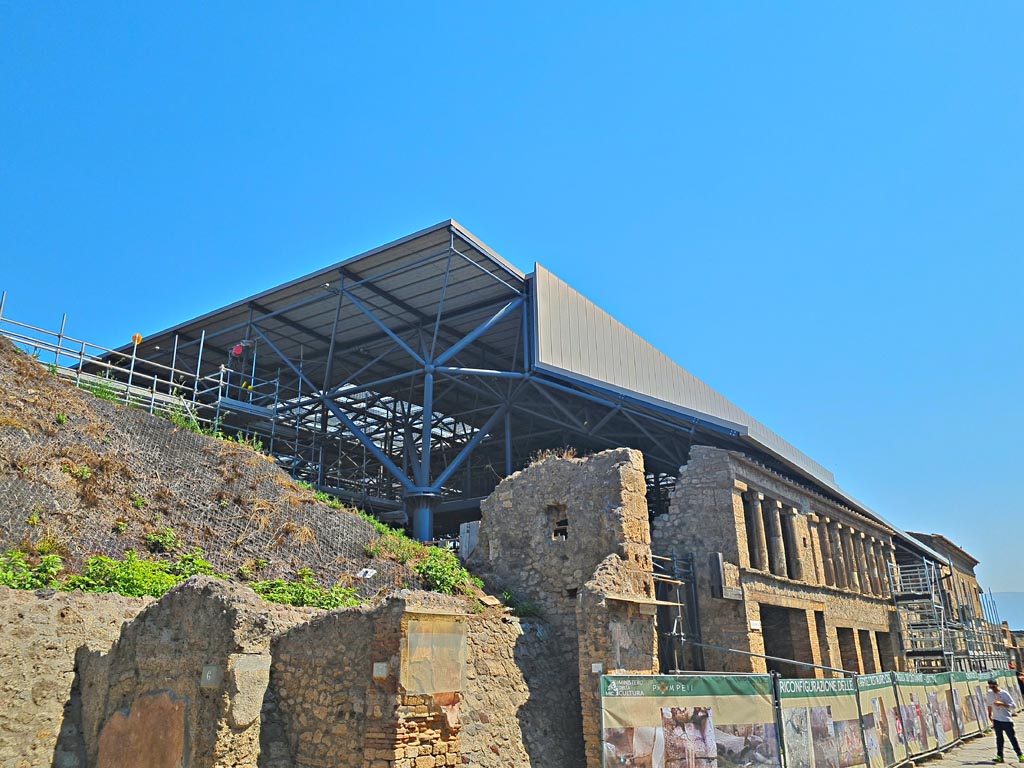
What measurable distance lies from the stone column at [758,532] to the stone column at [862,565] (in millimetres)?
9263

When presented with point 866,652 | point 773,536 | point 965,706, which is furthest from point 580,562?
point 866,652

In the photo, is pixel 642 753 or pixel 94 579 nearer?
pixel 642 753

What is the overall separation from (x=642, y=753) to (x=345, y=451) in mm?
28990

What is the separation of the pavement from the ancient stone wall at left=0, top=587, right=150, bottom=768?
1372cm

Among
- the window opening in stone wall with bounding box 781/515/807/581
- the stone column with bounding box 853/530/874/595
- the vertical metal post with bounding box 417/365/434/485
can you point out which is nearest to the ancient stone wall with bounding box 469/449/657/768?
the vertical metal post with bounding box 417/365/434/485

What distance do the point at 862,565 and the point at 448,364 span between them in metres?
17.6

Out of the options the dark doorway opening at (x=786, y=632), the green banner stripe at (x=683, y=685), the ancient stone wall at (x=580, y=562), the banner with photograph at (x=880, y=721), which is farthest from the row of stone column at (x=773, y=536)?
the green banner stripe at (x=683, y=685)

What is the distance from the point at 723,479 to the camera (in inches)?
764

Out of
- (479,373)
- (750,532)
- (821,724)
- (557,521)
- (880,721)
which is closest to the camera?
(821,724)

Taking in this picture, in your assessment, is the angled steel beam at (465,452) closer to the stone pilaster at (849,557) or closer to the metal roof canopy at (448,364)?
the metal roof canopy at (448,364)

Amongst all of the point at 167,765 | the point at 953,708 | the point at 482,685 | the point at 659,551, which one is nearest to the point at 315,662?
the point at 167,765

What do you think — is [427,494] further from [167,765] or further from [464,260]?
[167,765]

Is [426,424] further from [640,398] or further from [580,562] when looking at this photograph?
[580,562]

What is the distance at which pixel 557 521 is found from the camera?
14547 mm
